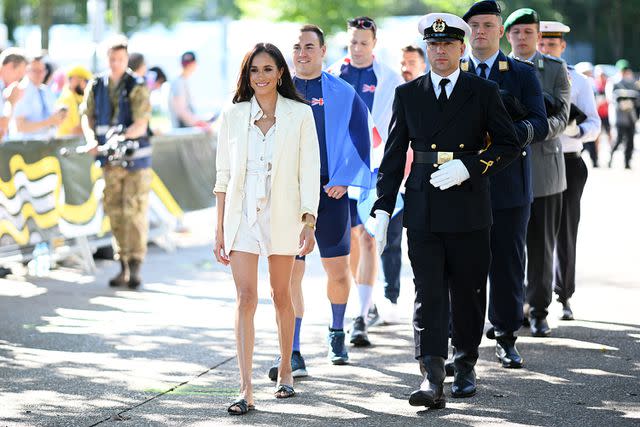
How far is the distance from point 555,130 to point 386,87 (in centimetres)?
145

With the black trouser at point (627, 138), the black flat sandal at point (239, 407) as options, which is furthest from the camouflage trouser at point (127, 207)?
the black trouser at point (627, 138)

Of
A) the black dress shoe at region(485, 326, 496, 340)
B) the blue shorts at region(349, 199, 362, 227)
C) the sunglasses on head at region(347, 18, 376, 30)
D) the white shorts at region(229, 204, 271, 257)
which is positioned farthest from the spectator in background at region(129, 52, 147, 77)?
the white shorts at region(229, 204, 271, 257)

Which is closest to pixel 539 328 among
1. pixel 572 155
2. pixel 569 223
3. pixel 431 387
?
pixel 569 223

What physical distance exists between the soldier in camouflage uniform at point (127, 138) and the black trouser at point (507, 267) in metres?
4.51

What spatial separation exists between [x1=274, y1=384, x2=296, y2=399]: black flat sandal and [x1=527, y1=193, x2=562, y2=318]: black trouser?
8.31 feet

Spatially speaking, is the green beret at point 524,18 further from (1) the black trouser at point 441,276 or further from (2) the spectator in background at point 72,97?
(2) the spectator in background at point 72,97

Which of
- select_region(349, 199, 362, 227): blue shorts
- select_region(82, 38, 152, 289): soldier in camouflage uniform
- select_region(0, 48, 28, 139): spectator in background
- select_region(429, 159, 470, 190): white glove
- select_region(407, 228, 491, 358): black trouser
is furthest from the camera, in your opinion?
select_region(0, 48, 28, 139): spectator in background

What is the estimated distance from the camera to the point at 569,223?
9.55 m

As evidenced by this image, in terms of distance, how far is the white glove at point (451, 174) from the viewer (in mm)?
6473

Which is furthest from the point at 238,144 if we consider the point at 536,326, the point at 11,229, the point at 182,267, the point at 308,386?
the point at 182,267

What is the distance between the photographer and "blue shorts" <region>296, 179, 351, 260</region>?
776cm

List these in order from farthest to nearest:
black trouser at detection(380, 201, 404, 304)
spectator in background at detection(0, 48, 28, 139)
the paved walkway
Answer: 1. spectator in background at detection(0, 48, 28, 139)
2. black trouser at detection(380, 201, 404, 304)
3. the paved walkway

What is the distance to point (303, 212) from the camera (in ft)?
22.2

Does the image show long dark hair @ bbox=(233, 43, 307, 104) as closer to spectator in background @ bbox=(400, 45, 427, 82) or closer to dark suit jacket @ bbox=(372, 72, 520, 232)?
dark suit jacket @ bbox=(372, 72, 520, 232)
